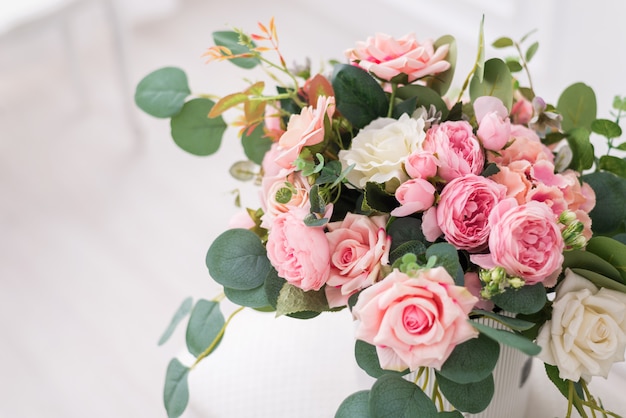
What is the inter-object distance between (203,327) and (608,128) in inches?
17.3

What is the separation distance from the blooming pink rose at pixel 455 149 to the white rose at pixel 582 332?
0.41 feet

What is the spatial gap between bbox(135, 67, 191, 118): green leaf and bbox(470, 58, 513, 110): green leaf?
293mm

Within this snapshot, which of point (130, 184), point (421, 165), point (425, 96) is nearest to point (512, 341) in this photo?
point (421, 165)

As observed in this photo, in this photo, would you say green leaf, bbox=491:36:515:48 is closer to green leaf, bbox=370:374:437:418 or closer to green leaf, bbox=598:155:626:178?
green leaf, bbox=598:155:626:178

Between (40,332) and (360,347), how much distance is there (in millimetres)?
1058

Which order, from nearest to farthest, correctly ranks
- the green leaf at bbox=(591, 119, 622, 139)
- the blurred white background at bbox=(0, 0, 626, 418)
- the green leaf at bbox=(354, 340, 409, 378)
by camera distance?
the green leaf at bbox=(354, 340, 409, 378), the green leaf at bbox=(591, 119, 622, 139), the blurred white background at bbox=(0, 0, 626, 418)

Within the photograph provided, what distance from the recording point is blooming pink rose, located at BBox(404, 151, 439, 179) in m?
0.66

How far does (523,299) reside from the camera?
2.06 ft

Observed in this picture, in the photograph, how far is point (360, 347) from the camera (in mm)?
661

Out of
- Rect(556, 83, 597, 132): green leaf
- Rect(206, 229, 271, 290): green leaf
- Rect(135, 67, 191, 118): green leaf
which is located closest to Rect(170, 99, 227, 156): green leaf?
Rect(135, 67, 191, 118): green leaf

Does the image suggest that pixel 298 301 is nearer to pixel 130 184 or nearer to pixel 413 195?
pixel 413 195

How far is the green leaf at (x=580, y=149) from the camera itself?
0.77 metres

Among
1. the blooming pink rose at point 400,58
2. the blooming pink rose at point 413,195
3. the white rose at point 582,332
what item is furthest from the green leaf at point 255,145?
the white rose at point 582,332

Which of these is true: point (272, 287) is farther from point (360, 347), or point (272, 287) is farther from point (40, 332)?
point (40, 332)
